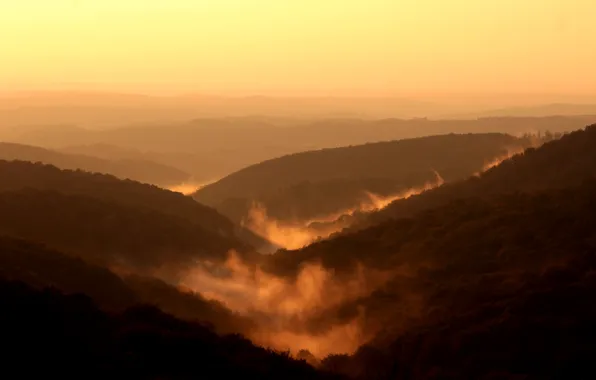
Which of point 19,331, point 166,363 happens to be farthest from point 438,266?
point 19,331

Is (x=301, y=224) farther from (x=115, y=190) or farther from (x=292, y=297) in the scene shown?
(x=292, y=297)

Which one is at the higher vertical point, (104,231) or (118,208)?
(118,208)

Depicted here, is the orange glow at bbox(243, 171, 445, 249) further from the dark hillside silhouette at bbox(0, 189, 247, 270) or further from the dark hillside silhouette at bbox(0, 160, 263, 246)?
the dark hillside silhouette at bbox(0, 189, 247, 270)

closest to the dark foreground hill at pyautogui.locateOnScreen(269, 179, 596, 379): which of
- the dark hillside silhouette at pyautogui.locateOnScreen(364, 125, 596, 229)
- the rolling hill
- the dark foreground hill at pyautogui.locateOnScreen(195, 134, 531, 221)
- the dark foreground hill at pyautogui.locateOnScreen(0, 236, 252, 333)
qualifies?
the dark foreground hill at pyautogui.locateOnScreen(0, 236, 252, 333)

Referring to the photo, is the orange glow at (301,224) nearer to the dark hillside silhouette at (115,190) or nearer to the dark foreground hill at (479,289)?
the dark hillside silhouette at (115,190)

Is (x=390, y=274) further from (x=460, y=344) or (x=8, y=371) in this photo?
(x=8, y=371)

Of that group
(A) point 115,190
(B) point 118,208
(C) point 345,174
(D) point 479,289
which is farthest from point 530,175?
(C) point 345,174
